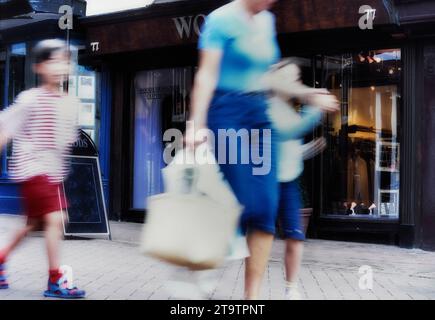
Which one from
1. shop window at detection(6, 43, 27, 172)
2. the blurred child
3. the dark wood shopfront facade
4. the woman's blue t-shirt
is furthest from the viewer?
shop window at detection(6, 43, 27, 172)

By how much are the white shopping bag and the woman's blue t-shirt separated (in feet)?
1.46

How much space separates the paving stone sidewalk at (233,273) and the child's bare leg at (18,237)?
275mm

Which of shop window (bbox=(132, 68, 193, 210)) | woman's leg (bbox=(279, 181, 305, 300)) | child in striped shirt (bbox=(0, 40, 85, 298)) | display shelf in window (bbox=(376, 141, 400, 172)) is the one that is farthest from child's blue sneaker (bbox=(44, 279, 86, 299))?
shop window (bbox=(132, 68, 193, 210))

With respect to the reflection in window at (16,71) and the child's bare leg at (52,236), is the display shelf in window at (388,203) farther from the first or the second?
the reflection in window at (16,71)

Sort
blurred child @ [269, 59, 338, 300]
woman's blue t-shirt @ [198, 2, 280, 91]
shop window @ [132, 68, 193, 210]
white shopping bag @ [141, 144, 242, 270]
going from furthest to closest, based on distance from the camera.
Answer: shop window @ [132, 68, 193, 210] → blurred child @ [269, 59, 338, 300] → woman's blue t-shirt @ [198, 2, 280, 91] → white shopping bag @ [141, 144, 242, 270]

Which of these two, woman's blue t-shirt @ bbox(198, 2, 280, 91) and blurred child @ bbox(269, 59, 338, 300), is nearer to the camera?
woman's blue t-shirt @ bbox(198, 2, 280, 91)

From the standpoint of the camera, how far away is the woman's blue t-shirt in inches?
130

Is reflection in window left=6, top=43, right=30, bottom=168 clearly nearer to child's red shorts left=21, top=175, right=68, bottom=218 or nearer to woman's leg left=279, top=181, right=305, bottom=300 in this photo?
child's red shorts left=21, top=175, right=68, bottom=218

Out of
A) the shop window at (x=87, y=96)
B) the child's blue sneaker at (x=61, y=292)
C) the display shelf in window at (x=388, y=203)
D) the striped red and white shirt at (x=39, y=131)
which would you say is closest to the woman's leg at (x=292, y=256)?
the child's blue sneaker at (x=61, y=292)

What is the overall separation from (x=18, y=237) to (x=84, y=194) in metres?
3.58

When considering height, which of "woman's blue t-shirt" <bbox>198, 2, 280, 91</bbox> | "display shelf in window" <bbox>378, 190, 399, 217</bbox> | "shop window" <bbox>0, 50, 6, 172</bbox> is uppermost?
"shop window" <bbox>0, 50, 6, 172</bbox>

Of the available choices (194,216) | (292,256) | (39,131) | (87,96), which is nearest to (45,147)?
(39,131)

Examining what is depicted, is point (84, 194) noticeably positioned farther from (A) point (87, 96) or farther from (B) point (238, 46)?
(B) point (238, 46)
